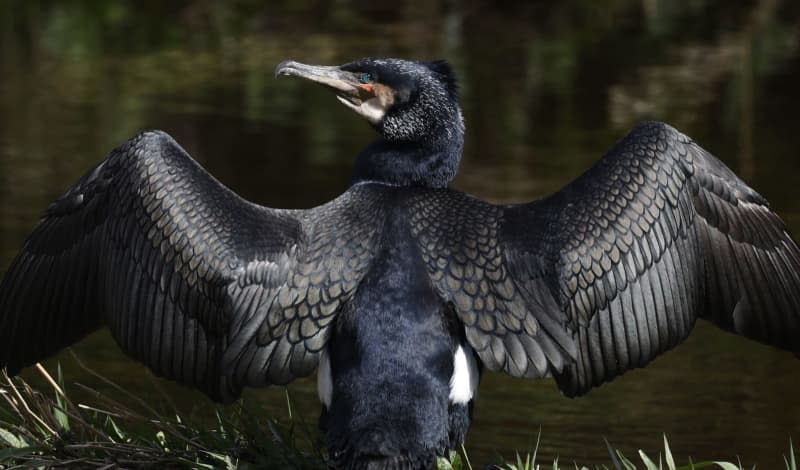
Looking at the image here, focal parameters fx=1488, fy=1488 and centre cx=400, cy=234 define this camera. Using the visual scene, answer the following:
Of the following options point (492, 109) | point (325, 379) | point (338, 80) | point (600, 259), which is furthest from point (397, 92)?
point (492, 109)

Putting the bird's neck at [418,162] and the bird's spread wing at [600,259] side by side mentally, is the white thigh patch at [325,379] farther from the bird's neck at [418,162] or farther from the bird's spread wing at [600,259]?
the bird's neck at [418,162]

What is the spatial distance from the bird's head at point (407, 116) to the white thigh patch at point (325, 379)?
2.22 feet

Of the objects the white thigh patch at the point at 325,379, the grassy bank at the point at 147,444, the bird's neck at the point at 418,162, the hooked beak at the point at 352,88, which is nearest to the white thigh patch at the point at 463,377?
the grassy bank at the point at 147,444

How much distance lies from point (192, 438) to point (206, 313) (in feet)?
1.47

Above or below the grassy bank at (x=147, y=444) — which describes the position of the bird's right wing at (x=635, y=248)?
above

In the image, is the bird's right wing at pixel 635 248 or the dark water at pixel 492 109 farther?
the dark water at pixel 492 109

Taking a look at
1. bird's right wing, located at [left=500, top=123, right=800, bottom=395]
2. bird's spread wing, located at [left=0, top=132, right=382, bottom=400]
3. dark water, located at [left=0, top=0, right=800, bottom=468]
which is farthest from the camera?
dark water, located at [left=0, top=0, right=800, bottom=468]

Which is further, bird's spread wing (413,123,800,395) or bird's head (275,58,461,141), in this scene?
bird's head (275,58,461,141)

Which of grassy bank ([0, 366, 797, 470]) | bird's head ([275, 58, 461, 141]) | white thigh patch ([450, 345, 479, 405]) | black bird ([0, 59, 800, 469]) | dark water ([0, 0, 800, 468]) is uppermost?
bird's head ([275, 58, 461, 141])

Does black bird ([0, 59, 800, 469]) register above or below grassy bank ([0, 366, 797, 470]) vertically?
above

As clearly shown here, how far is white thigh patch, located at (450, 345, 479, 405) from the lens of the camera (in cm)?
437

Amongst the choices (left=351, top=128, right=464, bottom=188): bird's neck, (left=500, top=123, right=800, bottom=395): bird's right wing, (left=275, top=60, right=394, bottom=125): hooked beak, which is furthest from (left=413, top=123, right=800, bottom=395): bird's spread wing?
(left=275, top=60, right=394, bottom=125): hooked beak

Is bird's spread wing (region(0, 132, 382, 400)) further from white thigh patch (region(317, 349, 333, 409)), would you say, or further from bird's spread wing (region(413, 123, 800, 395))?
bird's spread wing (region(413, 123, 800, 395))

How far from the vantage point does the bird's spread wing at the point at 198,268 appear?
174 inches
